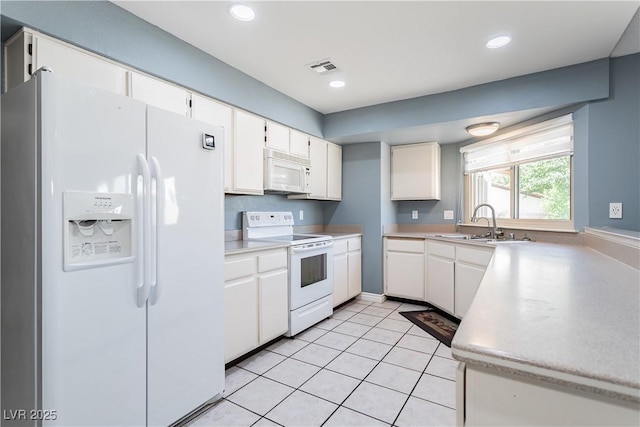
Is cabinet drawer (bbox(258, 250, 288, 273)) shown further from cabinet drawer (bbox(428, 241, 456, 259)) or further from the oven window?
cabinet drawer (bbox(428, 241, 456, 259))

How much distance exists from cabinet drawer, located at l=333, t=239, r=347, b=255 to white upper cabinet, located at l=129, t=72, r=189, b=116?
2056 millimetres

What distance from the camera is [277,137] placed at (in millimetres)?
3082

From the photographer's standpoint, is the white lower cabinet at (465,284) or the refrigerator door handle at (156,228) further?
the white lower cabinet at (465,284)

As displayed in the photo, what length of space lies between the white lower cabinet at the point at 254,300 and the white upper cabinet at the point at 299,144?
1.20 meters

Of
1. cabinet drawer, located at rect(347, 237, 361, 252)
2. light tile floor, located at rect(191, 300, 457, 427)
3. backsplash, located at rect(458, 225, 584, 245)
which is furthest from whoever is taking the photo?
cabinet drawer, located at rect(347, 237, 361, 252)

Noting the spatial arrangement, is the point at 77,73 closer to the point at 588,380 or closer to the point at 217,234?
the point at 217,234

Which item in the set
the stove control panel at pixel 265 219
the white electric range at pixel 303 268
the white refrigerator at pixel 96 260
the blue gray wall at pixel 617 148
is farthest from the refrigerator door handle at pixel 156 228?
the blue gray wall at pixel 617 148

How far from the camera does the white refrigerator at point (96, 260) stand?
117 cm

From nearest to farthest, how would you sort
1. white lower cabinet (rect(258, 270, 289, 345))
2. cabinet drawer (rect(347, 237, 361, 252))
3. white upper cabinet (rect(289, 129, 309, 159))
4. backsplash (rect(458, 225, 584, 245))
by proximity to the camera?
white lower cabinet (rect(258, 270, 289, 345))
backsplash (rect(458, 225, 584, 245))
white upper cabinet (rect(289, 129, 309, 159))
cabinet drawer (rect(347, 237, 361, 252))

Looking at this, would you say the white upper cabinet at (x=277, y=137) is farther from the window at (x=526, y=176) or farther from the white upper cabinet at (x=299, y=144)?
the window at (x=526, y=176)

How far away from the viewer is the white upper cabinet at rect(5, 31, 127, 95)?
150 centimetres

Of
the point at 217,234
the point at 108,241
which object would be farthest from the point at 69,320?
the point at 217,234

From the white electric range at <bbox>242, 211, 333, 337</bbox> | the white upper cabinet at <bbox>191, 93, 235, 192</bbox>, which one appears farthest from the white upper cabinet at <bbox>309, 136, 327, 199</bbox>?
the white upper cabinet at <bbox>191, 93, 235, 192</bbox>

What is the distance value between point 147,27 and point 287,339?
2.62m
